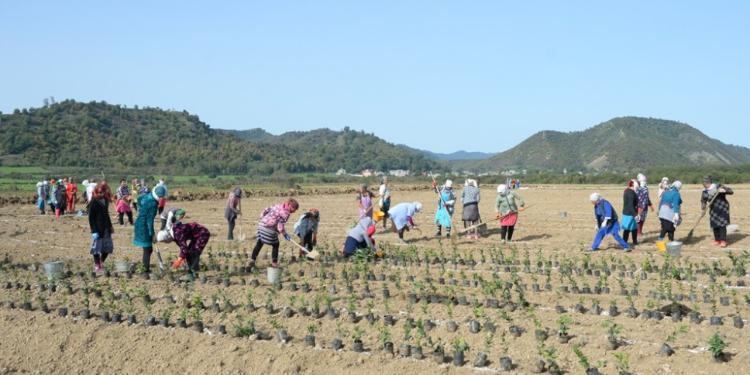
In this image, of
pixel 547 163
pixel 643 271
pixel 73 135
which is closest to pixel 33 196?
pixel 643 271

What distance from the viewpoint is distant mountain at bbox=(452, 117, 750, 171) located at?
134 m

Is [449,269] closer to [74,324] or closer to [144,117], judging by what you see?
[74,324]

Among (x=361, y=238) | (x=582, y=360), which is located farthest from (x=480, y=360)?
(x=361, y=238)

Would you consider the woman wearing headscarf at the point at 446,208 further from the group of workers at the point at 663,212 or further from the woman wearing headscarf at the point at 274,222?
the woman wearing headscarf at the point at 274,222

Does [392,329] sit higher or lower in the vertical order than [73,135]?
lower

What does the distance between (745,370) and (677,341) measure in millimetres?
885

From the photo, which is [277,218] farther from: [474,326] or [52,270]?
[474,326]

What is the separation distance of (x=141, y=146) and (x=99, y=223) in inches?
3523

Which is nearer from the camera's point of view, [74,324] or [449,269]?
[74,324]

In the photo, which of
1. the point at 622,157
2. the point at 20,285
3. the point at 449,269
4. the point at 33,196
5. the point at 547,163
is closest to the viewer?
the point at 20,285

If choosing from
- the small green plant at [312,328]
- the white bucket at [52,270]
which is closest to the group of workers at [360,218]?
the white bucket at [52,270]

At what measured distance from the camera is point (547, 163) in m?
150

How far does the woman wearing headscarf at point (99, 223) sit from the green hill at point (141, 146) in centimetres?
6826

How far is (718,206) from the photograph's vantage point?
1297cm
